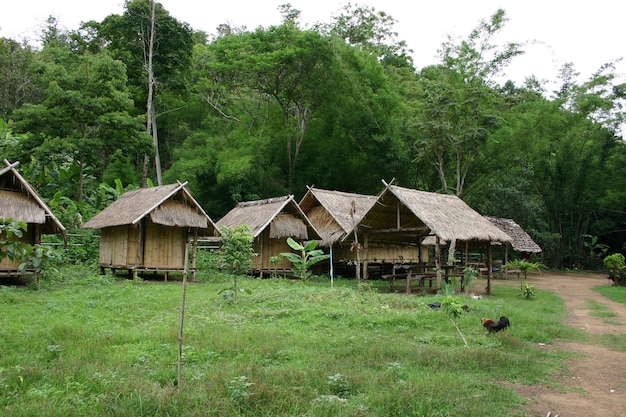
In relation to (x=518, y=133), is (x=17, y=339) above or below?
below

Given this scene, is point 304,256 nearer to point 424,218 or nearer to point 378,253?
point 424,218

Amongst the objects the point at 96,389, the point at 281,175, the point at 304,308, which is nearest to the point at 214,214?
the point at 281,175

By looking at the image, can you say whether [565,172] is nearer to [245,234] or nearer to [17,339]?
[245,234]

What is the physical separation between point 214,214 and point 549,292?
17.4 meters

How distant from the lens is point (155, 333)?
26.5 feet

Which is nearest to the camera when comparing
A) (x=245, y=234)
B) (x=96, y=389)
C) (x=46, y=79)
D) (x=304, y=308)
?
(x=96, y=389)

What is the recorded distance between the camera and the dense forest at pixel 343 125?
86.5 feet

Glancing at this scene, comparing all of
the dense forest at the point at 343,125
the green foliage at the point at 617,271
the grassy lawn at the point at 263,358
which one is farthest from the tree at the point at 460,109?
the grassy lawn at the point at 263,358

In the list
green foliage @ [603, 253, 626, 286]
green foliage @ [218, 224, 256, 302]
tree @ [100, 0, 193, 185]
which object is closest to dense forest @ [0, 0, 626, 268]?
tree @ [100, 0, 193, 185]

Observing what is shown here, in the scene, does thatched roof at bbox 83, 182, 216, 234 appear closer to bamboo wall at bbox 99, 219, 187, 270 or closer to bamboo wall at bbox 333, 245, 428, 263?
bamboo wall at bbox 99, 219, 187, 270

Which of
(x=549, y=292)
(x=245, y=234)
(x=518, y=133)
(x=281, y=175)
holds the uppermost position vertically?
(x=518, y=133)

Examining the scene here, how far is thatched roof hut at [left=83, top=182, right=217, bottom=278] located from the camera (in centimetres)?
1698

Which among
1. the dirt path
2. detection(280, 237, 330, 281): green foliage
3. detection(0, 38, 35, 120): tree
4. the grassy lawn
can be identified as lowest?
the dirt path

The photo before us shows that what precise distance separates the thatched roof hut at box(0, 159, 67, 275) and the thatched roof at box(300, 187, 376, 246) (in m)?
10.5
